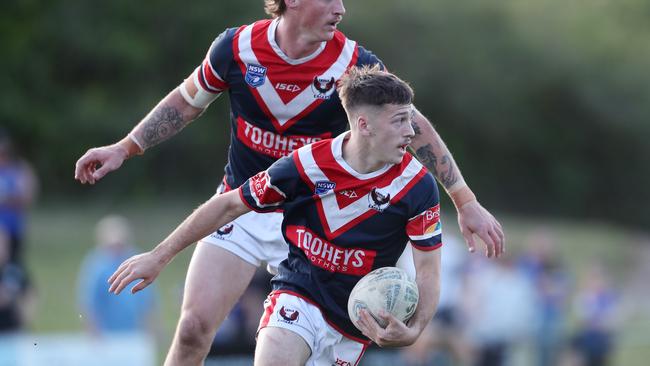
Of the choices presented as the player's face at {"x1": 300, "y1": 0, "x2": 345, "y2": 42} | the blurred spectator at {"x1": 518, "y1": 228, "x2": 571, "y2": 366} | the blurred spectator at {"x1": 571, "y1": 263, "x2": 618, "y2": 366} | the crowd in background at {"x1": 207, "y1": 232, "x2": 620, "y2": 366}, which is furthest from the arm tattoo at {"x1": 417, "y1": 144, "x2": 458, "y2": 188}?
the blurred spectator at {"x1": 571, "y1": 263, "x2": 618, "y2": 366}

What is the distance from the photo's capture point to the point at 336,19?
21.9 ft

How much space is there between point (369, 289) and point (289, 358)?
1.96 feet

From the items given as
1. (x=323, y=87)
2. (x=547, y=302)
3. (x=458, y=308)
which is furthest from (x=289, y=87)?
(x=547, y=302)

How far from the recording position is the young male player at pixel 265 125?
673 centimetres

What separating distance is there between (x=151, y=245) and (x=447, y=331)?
1364 centimetres

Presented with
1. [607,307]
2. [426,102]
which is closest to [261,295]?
[607,307]

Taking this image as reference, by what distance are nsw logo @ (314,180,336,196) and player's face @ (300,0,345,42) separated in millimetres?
910

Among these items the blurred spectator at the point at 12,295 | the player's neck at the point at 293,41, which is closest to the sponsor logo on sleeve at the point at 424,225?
the player's neck at the point at 293,41

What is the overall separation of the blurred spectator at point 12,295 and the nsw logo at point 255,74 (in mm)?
6800

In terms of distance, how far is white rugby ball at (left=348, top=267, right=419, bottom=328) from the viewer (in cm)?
615

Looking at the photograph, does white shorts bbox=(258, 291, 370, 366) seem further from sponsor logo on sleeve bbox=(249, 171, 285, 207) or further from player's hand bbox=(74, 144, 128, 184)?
player's hand bbox=(74, 144, 128, 184)

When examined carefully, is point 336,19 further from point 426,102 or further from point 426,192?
point 426,102

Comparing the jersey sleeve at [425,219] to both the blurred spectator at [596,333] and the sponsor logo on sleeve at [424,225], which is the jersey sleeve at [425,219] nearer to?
the sponsor logo on sleeve at [424,225]

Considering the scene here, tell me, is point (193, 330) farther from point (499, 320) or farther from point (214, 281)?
point (499, 320)
